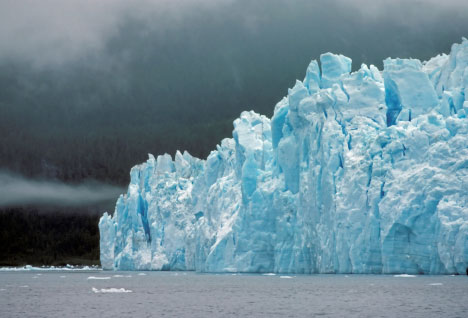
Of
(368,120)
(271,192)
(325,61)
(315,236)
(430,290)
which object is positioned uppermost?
(325,61)

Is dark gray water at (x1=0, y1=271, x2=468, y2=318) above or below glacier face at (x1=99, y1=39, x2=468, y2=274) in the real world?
below

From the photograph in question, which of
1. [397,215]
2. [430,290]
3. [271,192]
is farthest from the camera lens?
[271,192]

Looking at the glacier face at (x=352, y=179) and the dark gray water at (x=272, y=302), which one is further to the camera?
the glacier face at (x=352, y=179)

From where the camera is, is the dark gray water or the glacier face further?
the glacier face

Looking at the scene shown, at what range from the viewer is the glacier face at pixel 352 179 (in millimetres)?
40188

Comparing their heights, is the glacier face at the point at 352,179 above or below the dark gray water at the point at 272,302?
above

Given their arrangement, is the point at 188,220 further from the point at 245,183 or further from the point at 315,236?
the point at 315,236

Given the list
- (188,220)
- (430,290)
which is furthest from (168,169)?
(430,290)

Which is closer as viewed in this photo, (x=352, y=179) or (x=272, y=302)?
(x=272, y=302)

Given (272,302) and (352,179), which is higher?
(352,179)

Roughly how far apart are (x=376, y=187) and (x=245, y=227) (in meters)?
13.9

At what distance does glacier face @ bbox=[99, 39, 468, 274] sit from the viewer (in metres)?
40.2

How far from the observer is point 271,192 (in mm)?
52656

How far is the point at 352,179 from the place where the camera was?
4478 centimetres
